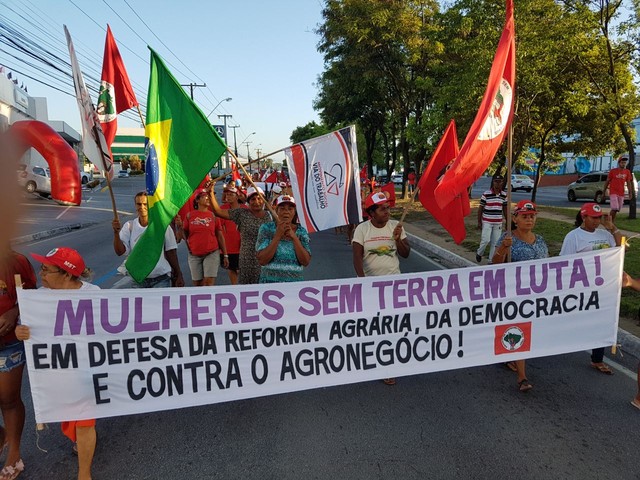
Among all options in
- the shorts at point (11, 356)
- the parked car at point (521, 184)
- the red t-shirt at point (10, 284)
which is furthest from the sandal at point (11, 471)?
the parked car at point (521, 184)

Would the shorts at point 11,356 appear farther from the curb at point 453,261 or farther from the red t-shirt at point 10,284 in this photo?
the curb at point 453,261

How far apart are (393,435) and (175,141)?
2.81 metres

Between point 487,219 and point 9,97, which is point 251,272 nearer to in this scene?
point 487,219

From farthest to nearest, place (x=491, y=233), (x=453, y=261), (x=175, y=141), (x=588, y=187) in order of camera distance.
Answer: (x=588, y=187)
(x=453, y=261)
(x=491, y=233)
(x=175, y=141)

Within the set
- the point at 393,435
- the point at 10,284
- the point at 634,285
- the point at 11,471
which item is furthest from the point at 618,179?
the point at 11,471

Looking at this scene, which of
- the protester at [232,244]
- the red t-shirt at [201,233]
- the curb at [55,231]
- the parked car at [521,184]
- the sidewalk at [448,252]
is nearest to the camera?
the sidewalk at [448,252]

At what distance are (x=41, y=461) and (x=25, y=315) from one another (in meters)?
1.05

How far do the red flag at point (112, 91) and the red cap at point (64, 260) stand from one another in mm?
2191

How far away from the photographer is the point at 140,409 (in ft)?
10.2

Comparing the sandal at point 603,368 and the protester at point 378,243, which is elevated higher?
the protester at point 378,243

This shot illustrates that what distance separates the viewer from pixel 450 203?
16.2 feet

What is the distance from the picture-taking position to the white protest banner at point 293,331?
9.62 feet

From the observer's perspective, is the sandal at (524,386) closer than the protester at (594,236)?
Yes

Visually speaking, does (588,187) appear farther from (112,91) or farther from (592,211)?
(112,91)
